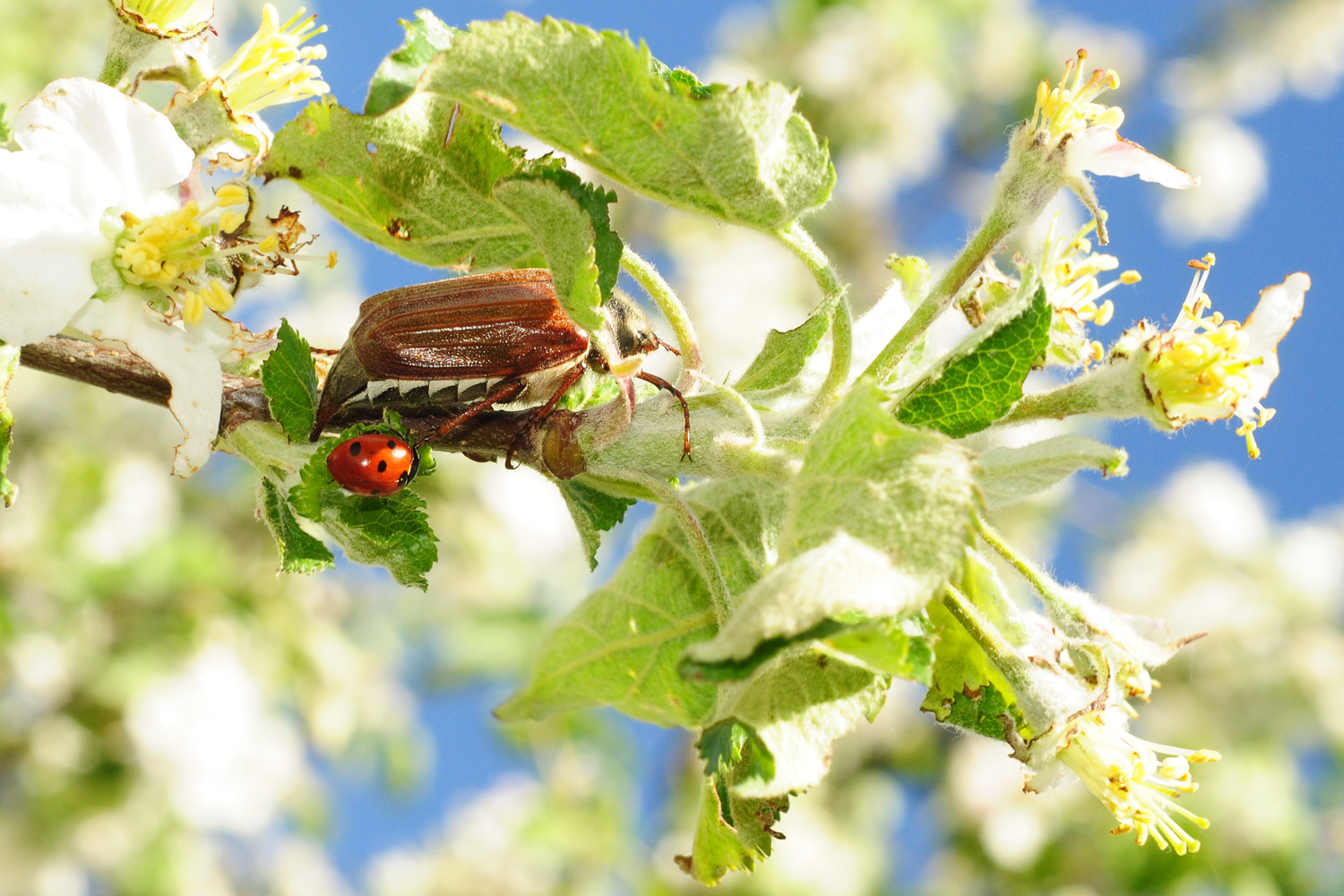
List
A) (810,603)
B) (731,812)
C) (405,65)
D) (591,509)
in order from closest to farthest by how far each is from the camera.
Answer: (810,603), (405,65), (731,812), (591,509)

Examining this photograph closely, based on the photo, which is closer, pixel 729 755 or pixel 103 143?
pixel 729 755

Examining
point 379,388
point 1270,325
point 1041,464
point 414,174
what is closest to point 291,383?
point 379,388

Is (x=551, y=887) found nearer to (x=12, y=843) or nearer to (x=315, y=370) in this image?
(x=12, y=843)

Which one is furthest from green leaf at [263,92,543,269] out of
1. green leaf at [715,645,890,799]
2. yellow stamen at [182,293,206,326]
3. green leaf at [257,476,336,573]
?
green leaf at [715,645,890,799]

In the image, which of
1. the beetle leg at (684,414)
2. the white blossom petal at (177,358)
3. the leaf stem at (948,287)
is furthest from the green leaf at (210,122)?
the leaf stem at (948,287)

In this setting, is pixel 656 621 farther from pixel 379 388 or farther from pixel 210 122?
pixel 210 122

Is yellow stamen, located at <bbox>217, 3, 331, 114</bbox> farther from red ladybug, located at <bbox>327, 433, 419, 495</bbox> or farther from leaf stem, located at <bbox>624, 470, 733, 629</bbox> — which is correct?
leaf stem, located at <bbox>624, 470, 733, 629</bbox>
